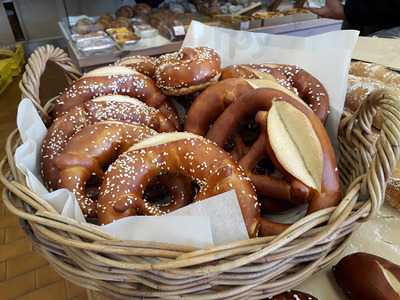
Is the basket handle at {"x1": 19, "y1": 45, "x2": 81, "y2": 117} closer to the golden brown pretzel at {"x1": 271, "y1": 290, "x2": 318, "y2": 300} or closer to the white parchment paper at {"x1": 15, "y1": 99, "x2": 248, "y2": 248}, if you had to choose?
the white parchment paper at {"x1": 15, "y1": 99, "x2": 248, "y2": 248}

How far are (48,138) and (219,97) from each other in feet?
1.14

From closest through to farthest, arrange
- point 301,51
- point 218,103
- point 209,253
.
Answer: point 209,253 → point 218,103 → point 301,51

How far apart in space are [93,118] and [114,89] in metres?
0.10

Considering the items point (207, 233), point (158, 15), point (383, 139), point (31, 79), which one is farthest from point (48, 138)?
point (158, 15)

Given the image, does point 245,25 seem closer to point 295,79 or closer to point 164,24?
point 164,24

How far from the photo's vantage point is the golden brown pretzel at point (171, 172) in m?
0.55

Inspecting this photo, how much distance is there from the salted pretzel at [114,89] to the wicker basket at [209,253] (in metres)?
0.28

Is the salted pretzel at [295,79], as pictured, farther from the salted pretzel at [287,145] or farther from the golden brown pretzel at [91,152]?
the golden brown pretzel at [91,152]

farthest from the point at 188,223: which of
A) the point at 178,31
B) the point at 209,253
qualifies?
the point at 178,31

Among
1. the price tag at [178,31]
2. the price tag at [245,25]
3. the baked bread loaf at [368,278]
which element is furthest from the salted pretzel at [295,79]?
the price tag at [245,25]

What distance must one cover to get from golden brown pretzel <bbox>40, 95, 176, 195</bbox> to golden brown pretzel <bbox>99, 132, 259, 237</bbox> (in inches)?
4.5

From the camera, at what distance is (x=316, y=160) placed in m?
0.56

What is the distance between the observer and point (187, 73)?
2.48ft

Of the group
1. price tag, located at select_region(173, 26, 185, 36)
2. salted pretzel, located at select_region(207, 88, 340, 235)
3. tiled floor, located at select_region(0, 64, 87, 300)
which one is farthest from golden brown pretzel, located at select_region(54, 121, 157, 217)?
price tag, located at select_region(173, 26, 185, 36)
